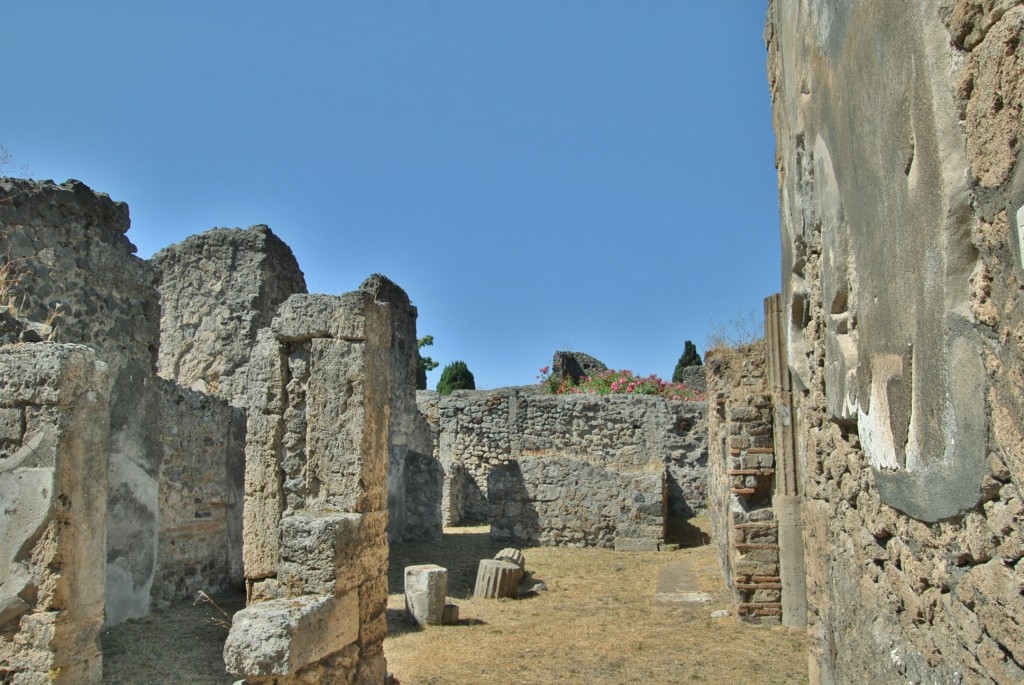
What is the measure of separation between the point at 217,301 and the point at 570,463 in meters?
6.62

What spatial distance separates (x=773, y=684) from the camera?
641cm

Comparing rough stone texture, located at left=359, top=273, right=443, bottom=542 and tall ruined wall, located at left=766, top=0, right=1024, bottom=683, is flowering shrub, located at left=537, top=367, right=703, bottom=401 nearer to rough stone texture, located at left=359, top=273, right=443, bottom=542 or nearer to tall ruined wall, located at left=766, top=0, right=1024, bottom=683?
rough stone texture, located at left=359, top=273, right=443, bottom=542

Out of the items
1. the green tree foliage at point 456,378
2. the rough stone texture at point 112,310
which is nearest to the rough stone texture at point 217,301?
the rough stone texture at point 112,310

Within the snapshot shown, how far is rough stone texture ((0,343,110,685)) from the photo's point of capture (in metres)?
5.32

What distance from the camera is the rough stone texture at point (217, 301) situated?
12.4 meters

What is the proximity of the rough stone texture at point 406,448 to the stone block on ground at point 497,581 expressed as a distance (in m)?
4.28

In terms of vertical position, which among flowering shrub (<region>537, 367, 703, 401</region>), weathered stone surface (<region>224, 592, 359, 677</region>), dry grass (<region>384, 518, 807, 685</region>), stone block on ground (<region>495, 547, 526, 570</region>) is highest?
flowering shrub (<region>537, 367, 703, 401</region>)

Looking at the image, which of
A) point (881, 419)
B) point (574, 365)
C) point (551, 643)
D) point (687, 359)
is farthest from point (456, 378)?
point (881, 419)

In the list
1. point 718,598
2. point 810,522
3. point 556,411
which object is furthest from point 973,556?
point 556,411

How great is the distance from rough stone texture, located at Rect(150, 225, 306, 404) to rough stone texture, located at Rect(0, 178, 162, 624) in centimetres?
303

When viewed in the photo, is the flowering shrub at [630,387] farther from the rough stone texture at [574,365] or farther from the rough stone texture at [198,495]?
the rough stone texture at [198,495]

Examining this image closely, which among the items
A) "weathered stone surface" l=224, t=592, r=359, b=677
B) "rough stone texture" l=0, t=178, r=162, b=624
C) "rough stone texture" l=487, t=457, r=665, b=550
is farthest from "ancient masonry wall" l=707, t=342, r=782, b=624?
"rough stone texture" l=0, t=178, r=162, b=624

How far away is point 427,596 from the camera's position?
30.3ft

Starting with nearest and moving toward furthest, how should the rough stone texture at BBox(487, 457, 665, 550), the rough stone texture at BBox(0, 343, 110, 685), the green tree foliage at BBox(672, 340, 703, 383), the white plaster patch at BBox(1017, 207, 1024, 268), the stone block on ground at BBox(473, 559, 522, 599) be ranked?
the white plaster patch at BBox(1017, 207, 1024, 268) < the rough stone texture at BBox(0, 343, 110, 685) < the stone block on ground at BBox(473, 559, 522, 599) < the rough stone texture at BBox(487, 457, 665, 550) < the green tree foliage at BBox(672, 340, 703, 383)
